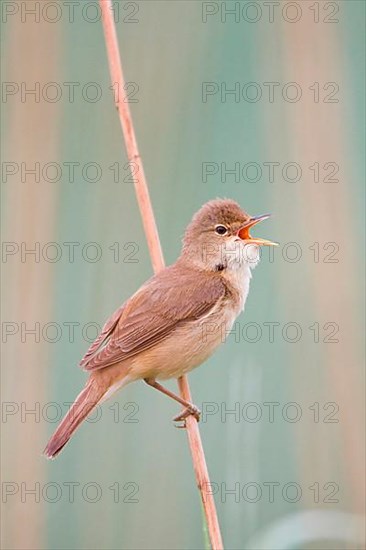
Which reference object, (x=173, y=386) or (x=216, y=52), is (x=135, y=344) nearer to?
(x=173, y=386)

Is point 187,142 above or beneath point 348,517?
above

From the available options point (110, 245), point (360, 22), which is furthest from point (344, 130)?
point (360, 22)

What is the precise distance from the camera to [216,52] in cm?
284

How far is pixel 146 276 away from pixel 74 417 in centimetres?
90

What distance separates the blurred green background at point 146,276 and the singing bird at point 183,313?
0.13m

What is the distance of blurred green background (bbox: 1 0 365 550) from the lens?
2.68 m

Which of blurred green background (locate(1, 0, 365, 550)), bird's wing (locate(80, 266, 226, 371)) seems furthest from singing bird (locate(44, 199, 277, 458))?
blurred green background (locate(1, 0, 365, 550))

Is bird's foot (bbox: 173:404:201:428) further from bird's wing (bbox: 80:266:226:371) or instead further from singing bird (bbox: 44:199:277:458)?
bird's wing (bbox: 80:266:226:371)

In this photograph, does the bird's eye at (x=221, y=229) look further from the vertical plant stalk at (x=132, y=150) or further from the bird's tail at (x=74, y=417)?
the bird's tail at (x=74, y=417)

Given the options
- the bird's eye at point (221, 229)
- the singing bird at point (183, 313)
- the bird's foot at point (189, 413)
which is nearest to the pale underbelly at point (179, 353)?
the singing bird at point (183, 313)

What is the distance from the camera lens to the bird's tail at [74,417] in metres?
2.26

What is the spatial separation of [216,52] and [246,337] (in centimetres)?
92

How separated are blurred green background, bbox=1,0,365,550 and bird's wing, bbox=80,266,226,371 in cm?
21

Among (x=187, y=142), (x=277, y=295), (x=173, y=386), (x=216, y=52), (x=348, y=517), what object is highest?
(x=216, y=52)
